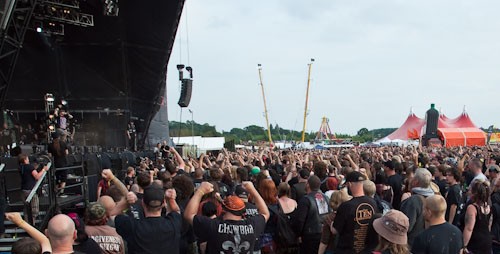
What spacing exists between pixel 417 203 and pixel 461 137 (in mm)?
45882

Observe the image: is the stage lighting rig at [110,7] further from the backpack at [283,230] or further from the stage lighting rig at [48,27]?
the backpack at [283,230]

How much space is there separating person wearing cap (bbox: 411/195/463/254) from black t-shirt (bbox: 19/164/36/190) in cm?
708

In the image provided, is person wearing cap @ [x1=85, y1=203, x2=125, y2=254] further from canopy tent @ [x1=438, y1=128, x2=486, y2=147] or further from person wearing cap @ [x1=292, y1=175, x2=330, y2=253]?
canopy tent @ [x1=438, y1=128, x2=486, y2=147]

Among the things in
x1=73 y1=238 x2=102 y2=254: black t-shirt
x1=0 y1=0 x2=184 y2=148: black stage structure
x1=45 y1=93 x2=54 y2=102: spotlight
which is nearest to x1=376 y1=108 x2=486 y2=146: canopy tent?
x1=0 y1=0 x2=184 y2=148: black stage structure

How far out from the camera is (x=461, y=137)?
46531 mm

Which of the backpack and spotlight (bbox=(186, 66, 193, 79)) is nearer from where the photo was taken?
the backpack

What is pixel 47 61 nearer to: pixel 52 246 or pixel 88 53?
pixel 88 53

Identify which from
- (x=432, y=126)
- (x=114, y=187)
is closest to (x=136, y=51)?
(x=114, y=187)

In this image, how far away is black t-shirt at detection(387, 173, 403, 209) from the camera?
6.54 meters

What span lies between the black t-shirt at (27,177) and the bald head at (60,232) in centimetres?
616

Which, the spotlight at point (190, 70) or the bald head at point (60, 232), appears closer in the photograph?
the bald head at point (60, 232)

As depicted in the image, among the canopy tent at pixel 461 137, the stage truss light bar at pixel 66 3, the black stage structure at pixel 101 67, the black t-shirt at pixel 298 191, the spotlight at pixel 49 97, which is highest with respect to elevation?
the stage truss light bar at pixel 66 3

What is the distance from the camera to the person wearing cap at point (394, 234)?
333cm

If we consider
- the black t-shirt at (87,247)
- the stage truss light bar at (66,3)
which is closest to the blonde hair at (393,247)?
the black t-shirt at (87,247)
